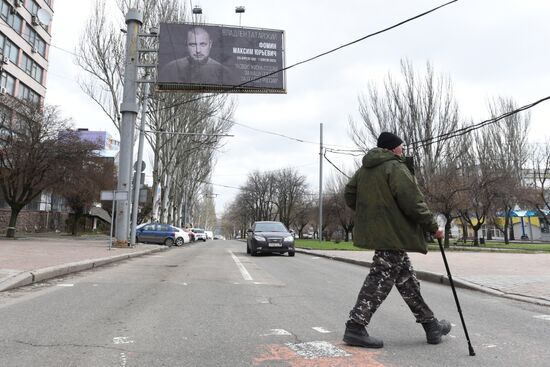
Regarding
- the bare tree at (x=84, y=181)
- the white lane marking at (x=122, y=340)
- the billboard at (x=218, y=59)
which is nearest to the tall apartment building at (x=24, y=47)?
the bare tree at (x=84, y=181)

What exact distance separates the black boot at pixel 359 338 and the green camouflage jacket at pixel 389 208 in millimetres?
758

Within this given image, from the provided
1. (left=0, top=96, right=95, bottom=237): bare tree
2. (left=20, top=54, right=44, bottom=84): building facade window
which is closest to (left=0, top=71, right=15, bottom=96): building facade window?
(left=20, top=54, right=44, bottom=84): building facade window

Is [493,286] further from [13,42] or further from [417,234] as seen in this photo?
[13,42]

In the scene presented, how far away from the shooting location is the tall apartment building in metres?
39.8

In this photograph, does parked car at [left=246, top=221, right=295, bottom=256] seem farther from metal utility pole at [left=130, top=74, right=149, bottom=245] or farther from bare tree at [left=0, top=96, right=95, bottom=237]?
bare tree at [left=0, top=96, right=95, bottom=237]

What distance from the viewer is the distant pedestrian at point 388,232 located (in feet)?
13.6

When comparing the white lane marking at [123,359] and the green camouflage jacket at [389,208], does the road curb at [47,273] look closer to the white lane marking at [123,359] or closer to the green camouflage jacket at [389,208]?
the white lane marking at [123,359]

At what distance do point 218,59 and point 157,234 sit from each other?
15.3 m

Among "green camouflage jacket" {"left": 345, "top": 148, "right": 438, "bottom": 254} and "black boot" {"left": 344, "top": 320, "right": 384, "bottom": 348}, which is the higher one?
"green camouflage jacket" {"left": 345, "top": 148, "right": 438, "bottom": 254}

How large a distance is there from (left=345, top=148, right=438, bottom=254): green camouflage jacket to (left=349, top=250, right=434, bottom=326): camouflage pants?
146 millimetres

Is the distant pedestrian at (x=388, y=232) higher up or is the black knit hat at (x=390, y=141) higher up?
the black knit hat at (x=390, y=141)

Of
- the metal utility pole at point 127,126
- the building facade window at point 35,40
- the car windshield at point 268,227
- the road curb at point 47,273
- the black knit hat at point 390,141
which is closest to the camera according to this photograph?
the black knit hat at point 390,141

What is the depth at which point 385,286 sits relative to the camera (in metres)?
4.22

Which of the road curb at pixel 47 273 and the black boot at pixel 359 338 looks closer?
the black boot at pixel 359 338
